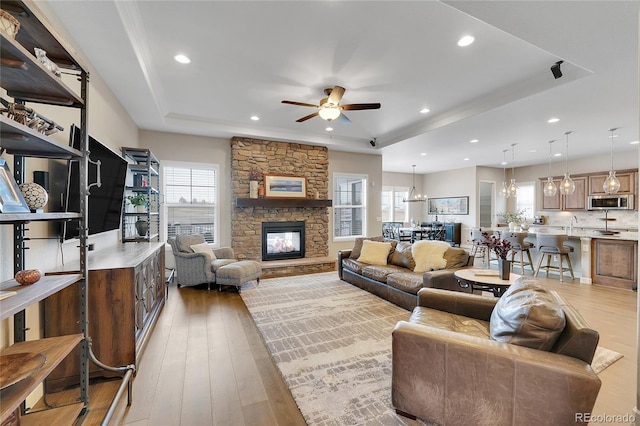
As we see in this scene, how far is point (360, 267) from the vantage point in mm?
4629

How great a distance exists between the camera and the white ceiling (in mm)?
2236

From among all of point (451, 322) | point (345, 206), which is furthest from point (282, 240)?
point (451, 322)

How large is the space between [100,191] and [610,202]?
34.0 feet

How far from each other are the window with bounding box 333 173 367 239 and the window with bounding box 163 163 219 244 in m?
2.91

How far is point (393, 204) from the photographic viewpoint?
1102 centimetres

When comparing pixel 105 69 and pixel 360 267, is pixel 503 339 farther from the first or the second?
pixel 105 69

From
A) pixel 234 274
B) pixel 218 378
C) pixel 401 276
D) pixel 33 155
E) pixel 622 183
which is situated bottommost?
pixel 218 378

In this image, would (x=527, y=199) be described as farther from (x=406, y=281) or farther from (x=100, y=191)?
(x=100, y=191)

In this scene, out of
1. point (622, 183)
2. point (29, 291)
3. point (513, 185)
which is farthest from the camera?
point (622, 183)

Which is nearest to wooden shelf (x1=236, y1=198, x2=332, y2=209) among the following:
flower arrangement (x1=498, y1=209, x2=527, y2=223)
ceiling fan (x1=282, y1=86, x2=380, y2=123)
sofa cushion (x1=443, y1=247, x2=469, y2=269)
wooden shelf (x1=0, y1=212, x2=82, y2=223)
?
ceiling fan (x1=282, y1=86, x2=380, y2=123)

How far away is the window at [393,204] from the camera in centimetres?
1092

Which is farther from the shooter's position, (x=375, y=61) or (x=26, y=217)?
(x=375, y=61)

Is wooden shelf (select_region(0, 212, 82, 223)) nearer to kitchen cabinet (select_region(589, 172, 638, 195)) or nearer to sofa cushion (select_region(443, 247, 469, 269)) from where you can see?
sofa cushion (select_region(443, 247, 469, 269))

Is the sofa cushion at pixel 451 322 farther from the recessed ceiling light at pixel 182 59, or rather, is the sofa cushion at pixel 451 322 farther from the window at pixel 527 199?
the window at pixel 527 199
